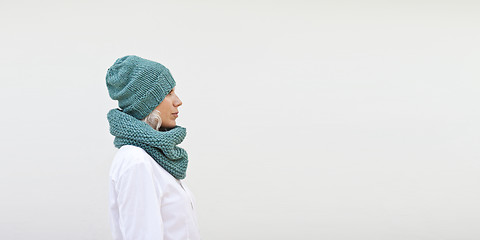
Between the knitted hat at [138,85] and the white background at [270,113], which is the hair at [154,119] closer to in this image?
the knitted hat at [138,85]

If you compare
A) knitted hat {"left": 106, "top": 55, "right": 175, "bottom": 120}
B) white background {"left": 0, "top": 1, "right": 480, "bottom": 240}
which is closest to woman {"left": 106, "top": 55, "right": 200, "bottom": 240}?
knitted hat {"left": 106, "top": 55, "right": 175, "bottom": 120}

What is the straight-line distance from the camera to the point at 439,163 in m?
3.71

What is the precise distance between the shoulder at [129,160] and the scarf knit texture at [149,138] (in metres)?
0.05

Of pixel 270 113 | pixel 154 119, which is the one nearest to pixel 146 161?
pixel 154 119

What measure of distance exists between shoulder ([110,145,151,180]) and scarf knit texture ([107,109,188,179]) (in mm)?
52

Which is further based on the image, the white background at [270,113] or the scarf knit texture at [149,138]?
the white background at [270,113]

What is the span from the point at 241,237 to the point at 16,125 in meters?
1.56

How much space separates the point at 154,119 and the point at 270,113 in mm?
1970

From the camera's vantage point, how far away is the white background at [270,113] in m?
3.44

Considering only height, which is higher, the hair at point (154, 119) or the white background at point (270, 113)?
the white background at point (270, 113)

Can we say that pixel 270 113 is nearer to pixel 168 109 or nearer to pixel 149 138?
pixel 168 109

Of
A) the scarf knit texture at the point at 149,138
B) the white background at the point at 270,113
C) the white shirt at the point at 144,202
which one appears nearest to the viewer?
the white shirt at the point at 144,202

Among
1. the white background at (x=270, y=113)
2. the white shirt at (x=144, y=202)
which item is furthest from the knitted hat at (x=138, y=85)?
the white background at (x=270, y=113)

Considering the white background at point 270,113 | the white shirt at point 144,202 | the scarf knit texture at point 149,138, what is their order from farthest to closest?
the white background at point 270,113 < the scarf knit texture at point 149,138 < the white shirt at point 144,202
